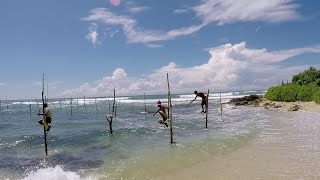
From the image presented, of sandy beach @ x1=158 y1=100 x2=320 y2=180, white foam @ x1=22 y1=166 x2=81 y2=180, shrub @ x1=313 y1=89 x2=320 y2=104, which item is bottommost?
white foam @ x1=22 y1=166 x2=81 y2=180

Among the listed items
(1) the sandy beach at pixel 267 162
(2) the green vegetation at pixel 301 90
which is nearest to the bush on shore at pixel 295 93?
(2) the green vegetation at pixel 301 90

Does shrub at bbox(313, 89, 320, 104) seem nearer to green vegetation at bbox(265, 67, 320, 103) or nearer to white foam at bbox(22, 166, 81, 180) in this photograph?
green vegetation at bbox(265, 67, 320, 103)

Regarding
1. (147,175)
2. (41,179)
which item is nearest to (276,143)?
(147,175)

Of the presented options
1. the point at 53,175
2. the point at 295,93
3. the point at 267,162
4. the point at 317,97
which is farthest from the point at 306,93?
the point at 53,175

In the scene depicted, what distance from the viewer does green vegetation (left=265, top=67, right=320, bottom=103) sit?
46.9m

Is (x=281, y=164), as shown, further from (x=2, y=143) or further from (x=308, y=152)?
(x=2, y=143)

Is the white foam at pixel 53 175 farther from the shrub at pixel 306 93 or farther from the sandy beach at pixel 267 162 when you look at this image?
the shrub at pixel 306 93

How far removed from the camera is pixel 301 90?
48.8 meters

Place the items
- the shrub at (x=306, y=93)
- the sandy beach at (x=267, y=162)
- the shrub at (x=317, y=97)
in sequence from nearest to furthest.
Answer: the sandy beach at (x=267, y=162) < the shrub at (x=317, y=97) < the shrub at (x=306, y=93)

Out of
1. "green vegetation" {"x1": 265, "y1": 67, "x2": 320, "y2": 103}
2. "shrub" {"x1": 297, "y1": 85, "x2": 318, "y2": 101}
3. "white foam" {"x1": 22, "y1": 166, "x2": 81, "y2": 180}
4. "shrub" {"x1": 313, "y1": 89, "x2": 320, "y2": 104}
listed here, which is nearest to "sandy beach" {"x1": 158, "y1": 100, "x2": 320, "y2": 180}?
"white foam" {"x1": 22, "y1": 166, "x2": 81, "y2": 180}

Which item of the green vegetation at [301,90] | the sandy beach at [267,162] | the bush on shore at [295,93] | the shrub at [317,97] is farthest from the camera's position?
the green vegetation at [301,90]

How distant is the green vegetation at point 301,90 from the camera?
1845 inches

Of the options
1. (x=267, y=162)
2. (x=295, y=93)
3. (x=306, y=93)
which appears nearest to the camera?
(x=267, y=162)

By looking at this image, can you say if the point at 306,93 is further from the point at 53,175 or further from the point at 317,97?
the point at 53,175
